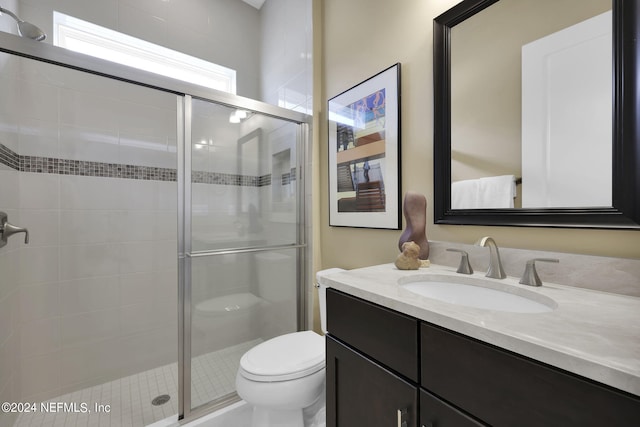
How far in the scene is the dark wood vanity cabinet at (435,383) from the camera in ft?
1.48

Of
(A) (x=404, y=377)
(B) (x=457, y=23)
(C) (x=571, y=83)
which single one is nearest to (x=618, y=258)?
(C) (x=571, y=83)

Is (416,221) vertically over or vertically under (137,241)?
over

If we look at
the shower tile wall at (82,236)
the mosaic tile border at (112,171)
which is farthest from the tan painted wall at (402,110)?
the shower tile wall at (82,236)

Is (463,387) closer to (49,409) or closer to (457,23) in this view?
(457,23)

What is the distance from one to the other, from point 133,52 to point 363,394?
8.58 ft

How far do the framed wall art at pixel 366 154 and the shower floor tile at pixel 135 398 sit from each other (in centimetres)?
110

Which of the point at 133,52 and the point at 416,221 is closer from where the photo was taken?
the point at 416,221

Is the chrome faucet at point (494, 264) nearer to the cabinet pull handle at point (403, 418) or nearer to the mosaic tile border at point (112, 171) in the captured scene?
the cabinet pull handle at point (403, 418)

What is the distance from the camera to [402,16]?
4.48 ft

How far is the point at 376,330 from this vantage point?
2.58 ft

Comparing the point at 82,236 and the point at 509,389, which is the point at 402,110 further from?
the point at 82,236

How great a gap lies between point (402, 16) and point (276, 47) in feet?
4.31

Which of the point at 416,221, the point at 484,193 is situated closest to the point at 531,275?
the point at 484,193

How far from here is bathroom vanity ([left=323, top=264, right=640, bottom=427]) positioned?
0.44m
